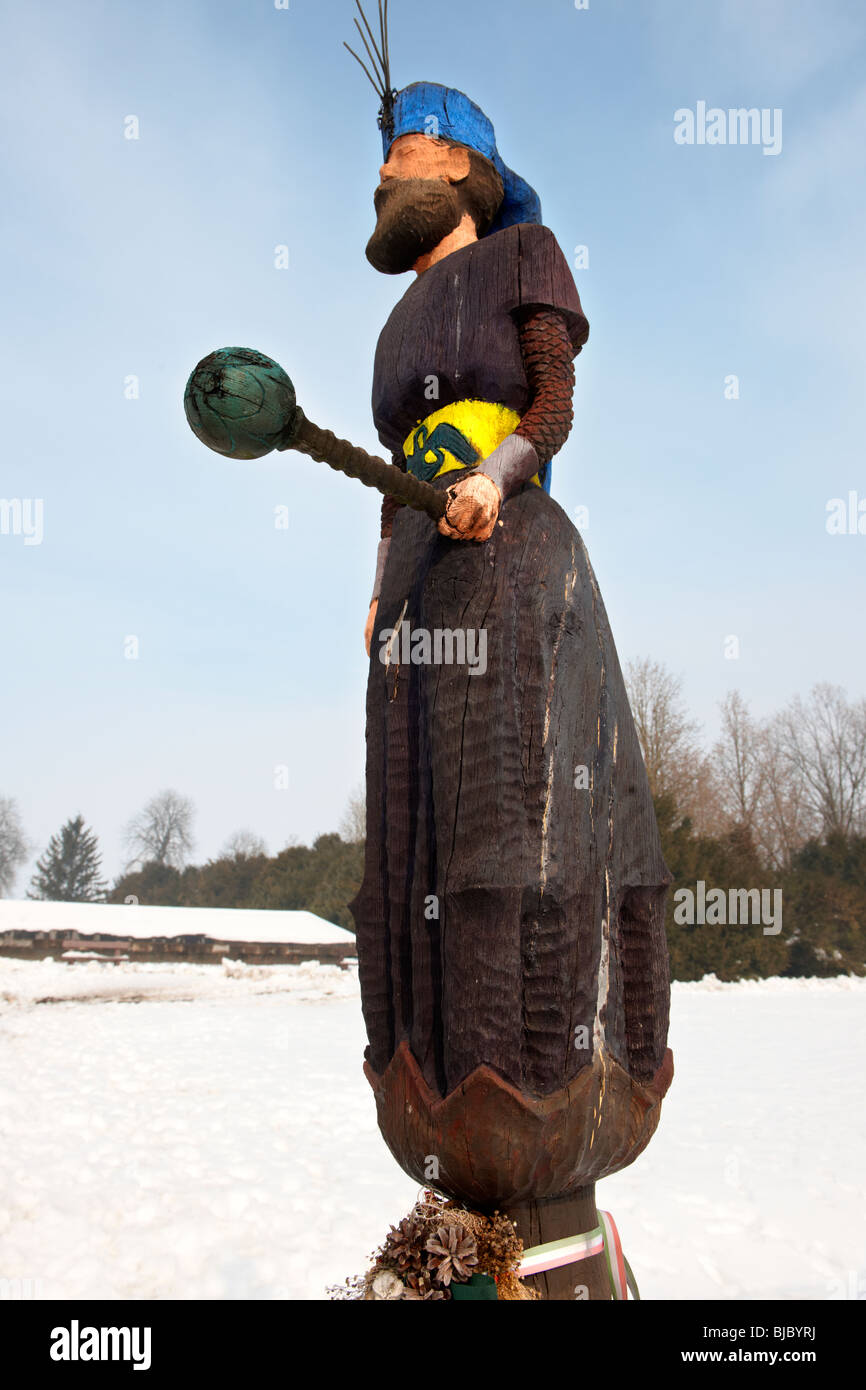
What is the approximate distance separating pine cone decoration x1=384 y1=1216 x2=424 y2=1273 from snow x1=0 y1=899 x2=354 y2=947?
508 inches

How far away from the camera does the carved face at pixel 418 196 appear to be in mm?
2639

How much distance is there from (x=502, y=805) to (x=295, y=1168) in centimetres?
331

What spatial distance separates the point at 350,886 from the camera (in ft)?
64.0

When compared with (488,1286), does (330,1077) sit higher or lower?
lower

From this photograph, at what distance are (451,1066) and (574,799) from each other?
0.62 m

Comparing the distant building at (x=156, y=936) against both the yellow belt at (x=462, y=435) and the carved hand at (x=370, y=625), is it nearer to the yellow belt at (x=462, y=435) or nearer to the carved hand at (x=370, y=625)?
the carved hand at (x=370, y=625)

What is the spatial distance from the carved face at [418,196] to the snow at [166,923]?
12989 millimetres

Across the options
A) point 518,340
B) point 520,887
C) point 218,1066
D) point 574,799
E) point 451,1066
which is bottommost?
point 218,1066

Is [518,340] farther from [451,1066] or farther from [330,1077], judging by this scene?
[330,1077]

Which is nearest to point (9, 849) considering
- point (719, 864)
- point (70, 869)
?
point (70, 869)

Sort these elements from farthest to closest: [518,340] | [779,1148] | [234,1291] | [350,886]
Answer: [350,886] < [779,1148] < [234,1291] < [518,340]

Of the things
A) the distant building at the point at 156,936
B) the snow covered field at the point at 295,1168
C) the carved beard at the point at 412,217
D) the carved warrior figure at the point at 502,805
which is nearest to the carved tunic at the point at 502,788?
the carved warrior figure at the point at 502,805

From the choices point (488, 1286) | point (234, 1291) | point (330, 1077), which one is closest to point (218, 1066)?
point (330, 1077)
